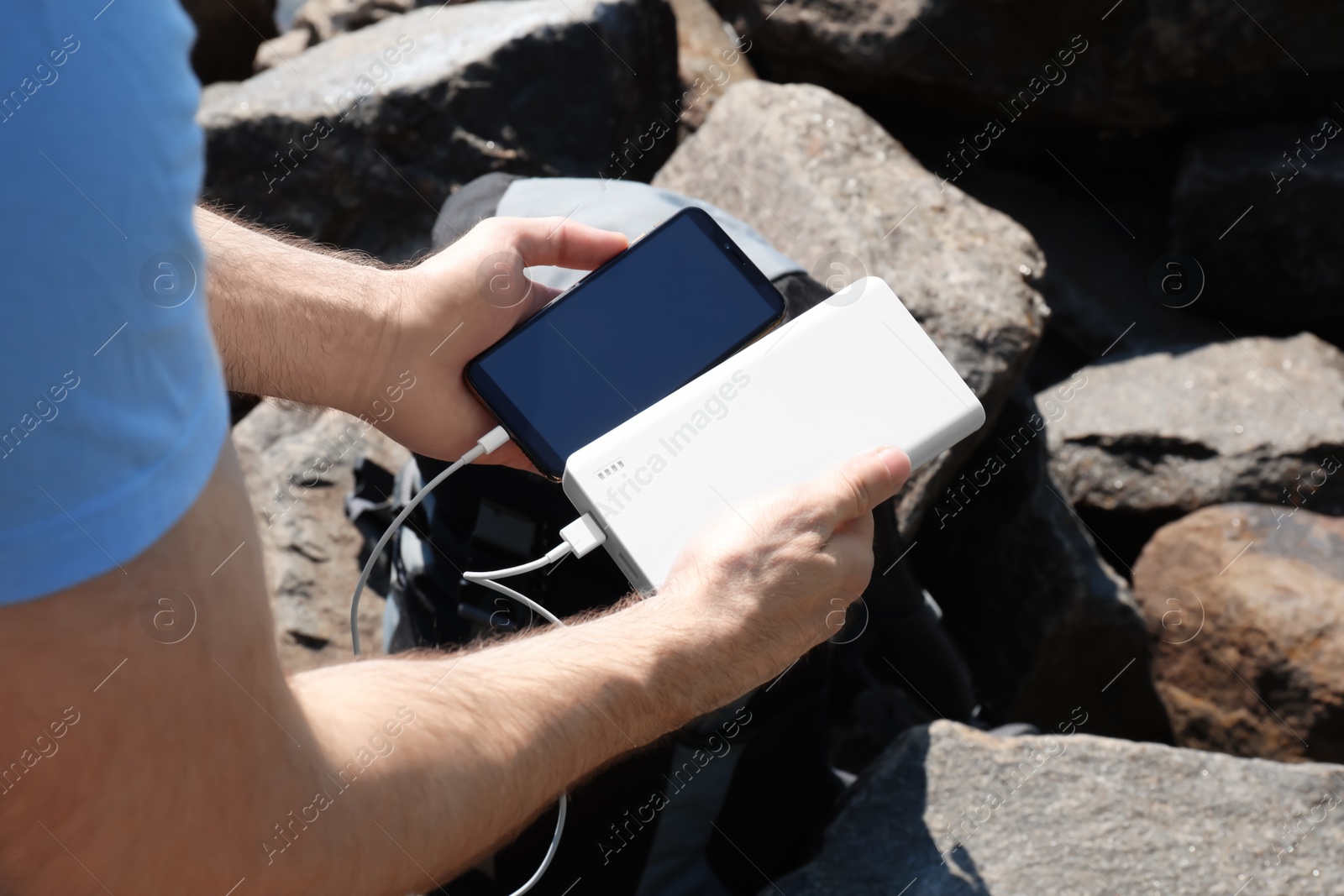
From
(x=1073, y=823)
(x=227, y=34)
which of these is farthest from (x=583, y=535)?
(x=227, y=34)

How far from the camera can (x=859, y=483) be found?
134 centimetres

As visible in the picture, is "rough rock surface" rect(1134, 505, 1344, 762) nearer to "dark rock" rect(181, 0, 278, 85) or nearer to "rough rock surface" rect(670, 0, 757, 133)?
"rough rock surface" rect(670, 0, 757, 133)

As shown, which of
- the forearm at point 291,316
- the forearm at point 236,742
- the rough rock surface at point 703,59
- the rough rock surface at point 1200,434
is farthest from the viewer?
the rough rock surface at point 703,59

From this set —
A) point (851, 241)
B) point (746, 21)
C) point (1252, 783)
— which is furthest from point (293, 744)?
point (746, 21)

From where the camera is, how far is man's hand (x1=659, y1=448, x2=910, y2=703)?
130 cm

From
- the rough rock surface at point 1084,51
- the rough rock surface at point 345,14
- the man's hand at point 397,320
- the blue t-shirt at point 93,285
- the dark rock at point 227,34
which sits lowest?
the rough rock surface at point 1084,51

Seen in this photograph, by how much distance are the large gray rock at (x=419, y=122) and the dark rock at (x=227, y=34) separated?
117cm

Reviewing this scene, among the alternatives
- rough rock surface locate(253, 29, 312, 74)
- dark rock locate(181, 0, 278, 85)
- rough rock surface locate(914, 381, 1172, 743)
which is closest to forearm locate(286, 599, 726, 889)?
rough rock surface locate(914, 381, 1172, 743)

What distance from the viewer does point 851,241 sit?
2.51m

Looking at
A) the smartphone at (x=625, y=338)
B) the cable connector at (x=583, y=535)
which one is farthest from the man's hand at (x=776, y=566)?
the smartphone at (x=625, y=338)

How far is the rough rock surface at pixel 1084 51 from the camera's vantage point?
299cm

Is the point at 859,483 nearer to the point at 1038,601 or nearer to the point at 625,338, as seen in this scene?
the point at 625,338

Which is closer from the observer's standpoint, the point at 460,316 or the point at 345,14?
the point at 460,316

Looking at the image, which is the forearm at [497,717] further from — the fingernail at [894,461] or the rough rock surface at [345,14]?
the rough rock surface at [345,14]
